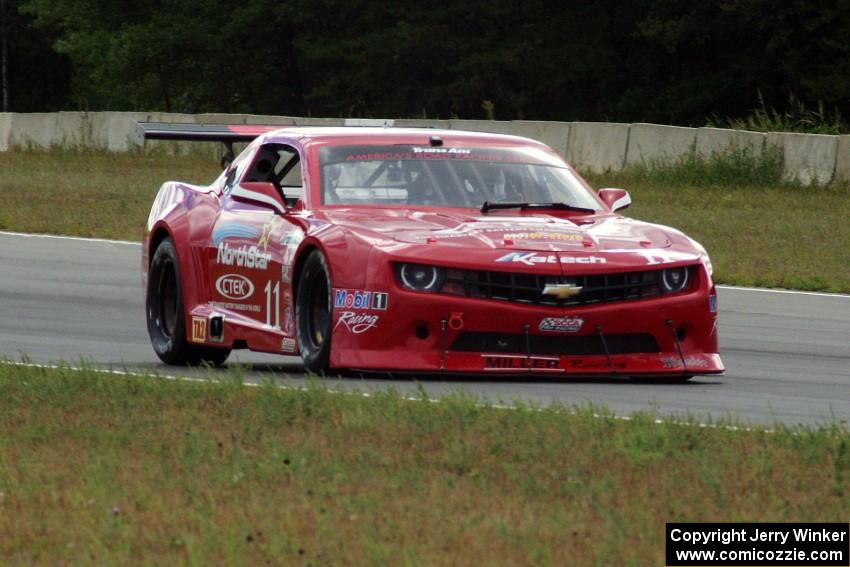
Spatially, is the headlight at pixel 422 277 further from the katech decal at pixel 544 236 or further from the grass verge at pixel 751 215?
the grass verge at pixel 751 215

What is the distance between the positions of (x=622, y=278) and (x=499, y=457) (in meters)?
2.83

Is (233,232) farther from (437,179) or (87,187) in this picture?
(87,187)

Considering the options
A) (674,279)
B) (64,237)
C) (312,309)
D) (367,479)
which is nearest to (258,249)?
(312,309)

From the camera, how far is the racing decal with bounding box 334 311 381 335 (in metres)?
9.12

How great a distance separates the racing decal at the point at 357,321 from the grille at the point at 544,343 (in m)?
0.40

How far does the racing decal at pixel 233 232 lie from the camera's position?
34.0 feet

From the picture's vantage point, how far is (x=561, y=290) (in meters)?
9.13

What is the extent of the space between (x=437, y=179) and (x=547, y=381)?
1.47m

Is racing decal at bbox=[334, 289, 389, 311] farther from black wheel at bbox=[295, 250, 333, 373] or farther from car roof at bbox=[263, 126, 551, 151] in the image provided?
car roof at bbox=[263, 126, 551, 151]

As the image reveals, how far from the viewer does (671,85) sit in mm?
52562

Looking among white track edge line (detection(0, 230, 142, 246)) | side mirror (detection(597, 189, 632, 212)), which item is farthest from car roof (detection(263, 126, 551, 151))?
white track edge line (detection(0, 230, 142, 246))

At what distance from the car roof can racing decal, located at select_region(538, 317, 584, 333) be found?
6.14 ft

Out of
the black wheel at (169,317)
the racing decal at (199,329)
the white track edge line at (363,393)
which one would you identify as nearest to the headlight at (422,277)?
the white track edge line at (363,393)

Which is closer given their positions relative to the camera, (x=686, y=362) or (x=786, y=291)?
(x=686, y=362)
